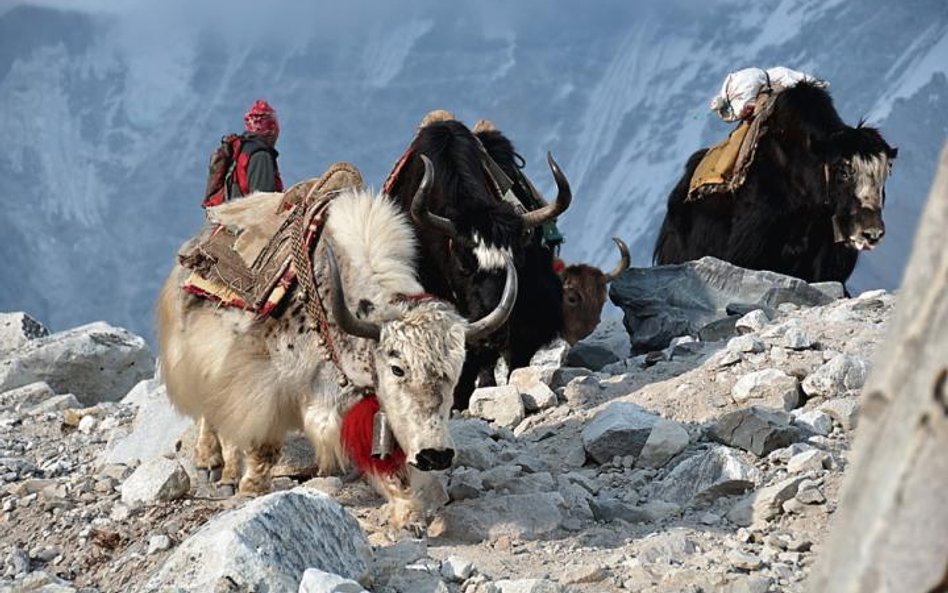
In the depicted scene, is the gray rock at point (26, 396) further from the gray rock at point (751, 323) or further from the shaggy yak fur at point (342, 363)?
the gray rock at point (751, 323)

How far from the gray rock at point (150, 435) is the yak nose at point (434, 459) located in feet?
5.20

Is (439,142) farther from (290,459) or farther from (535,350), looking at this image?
(290,459)

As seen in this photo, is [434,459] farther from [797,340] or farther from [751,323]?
[751,323]

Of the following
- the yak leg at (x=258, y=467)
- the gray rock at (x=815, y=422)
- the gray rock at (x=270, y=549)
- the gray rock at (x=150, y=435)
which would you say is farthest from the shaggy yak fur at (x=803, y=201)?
the gray rock at (x=270, y=549)

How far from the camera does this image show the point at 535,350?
19.3ft

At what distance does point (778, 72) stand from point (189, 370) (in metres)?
4.33

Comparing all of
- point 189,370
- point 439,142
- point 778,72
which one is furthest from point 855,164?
point 189,370

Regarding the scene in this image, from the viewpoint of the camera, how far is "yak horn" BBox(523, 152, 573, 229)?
530 centimetres

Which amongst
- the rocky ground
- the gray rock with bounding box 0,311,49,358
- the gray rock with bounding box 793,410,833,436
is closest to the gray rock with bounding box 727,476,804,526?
the rocky ground

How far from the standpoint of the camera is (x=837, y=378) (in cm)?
412

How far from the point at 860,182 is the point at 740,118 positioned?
861 millimetres

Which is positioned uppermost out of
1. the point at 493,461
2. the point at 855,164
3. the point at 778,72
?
the point at 778,72

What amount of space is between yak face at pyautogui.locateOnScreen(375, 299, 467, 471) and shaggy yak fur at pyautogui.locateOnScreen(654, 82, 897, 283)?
3.77 m

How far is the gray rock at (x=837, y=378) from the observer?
4.12 metres
